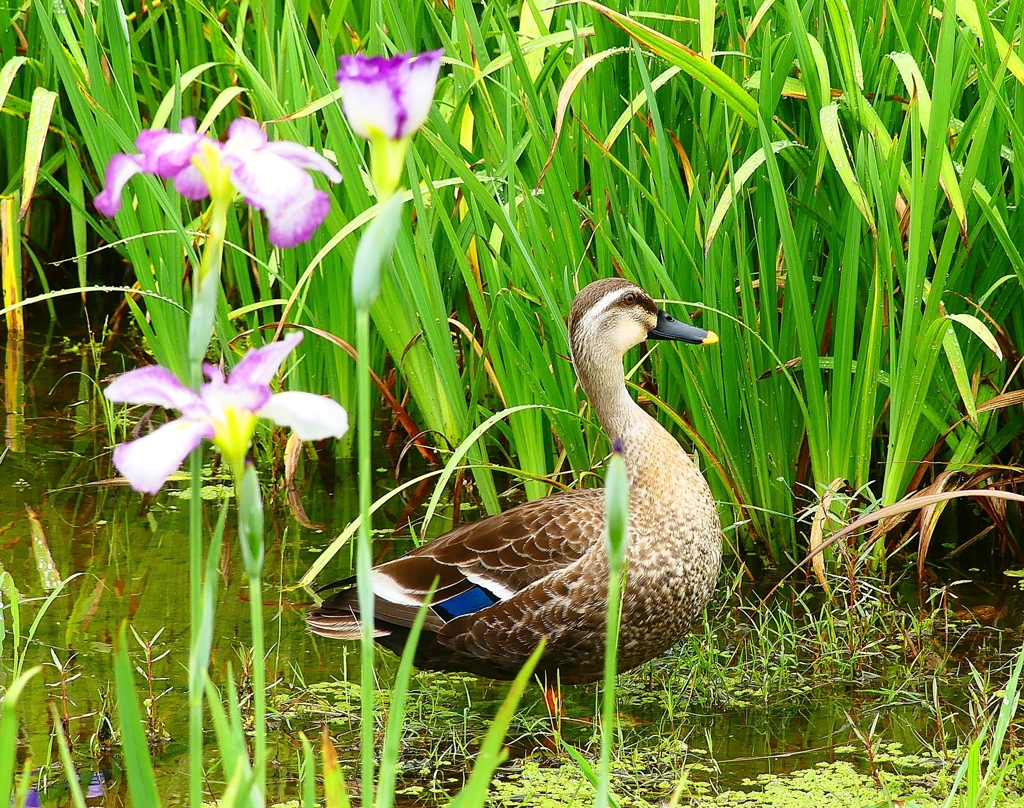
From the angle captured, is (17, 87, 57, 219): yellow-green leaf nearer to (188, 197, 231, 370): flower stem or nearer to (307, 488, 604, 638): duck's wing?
(307, 488, 604, 638): duck's wing

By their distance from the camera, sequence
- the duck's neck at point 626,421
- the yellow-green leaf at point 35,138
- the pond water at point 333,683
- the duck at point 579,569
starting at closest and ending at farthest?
the pond water at point 333,683 < the duck at point 579,569 < the duck's neck at point 626,421 < the yellow-green leaf at point 35,138

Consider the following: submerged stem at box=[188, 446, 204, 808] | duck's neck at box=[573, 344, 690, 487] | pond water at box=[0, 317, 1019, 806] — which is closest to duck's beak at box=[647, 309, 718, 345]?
duck's neck at box=[573, 344, 690, 487]

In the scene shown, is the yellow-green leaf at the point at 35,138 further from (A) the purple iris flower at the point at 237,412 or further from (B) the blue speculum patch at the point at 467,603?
(A) the purple iris flower at the point at 237,412

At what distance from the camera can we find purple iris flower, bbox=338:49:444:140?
42.1 inches

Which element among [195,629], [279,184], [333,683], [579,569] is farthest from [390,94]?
[333,683]

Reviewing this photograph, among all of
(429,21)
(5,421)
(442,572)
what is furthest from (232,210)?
(442,572)

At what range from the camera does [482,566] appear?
3068 mm

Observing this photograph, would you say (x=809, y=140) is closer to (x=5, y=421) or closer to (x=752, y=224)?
(x=752, y=224)

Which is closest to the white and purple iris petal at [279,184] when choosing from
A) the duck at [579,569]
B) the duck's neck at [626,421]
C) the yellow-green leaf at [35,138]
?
the duck at [579,569]

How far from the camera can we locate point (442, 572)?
310 centimetres

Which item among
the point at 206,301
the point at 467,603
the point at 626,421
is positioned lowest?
the point at 467,603

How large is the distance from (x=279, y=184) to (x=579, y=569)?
6.35 ft

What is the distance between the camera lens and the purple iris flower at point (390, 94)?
42.1 inches

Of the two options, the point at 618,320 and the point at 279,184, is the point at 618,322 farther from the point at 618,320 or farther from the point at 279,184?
the point at 279,184
